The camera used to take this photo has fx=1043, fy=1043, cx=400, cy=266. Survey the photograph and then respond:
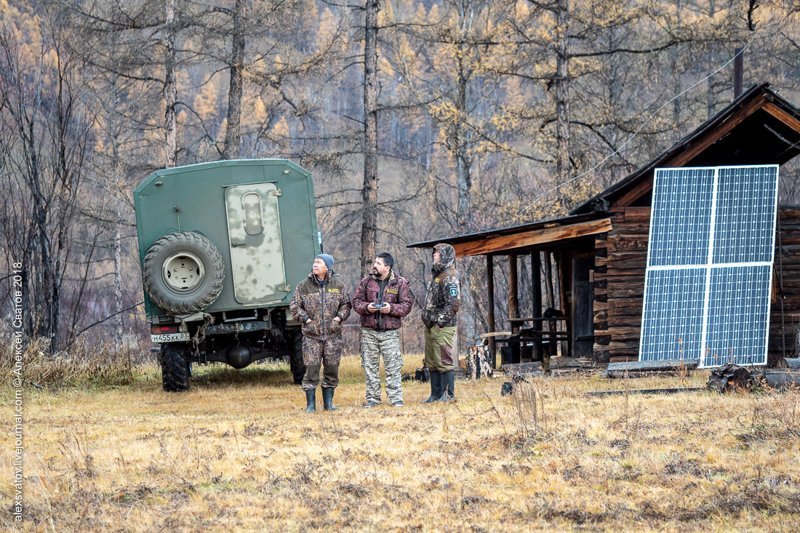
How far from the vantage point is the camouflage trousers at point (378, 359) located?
1223 cm

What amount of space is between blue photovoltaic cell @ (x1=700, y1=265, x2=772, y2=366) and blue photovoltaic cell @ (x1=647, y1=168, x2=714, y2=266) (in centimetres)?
50

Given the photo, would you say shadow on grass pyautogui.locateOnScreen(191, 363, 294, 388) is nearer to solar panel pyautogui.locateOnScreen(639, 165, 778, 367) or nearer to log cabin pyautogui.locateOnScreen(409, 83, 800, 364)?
log cabin pyautogui.locateOnScreen(409, 83, 800, 364)

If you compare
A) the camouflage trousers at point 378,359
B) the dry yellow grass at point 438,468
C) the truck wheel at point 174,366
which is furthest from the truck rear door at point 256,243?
the dry yellow grass at point 438,468

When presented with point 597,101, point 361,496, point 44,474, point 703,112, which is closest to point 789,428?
point 361,496

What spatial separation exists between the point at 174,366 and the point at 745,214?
9.18 metres

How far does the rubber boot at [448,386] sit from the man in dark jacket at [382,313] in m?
0.55

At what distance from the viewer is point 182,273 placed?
15.4 meters

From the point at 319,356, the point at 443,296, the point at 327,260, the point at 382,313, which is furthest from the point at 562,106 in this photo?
the point at 319,356

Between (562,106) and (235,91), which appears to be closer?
(562,106)

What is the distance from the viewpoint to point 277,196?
16.2 metres

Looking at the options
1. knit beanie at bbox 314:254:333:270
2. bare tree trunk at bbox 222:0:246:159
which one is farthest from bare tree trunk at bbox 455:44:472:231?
knit beanie at bbox 314:254:333:270

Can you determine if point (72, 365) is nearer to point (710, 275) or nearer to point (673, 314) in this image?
point (673, 314)

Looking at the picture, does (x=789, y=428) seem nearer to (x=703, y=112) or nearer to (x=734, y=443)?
(x=734, y=443)

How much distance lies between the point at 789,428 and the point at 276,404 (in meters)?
7.07
